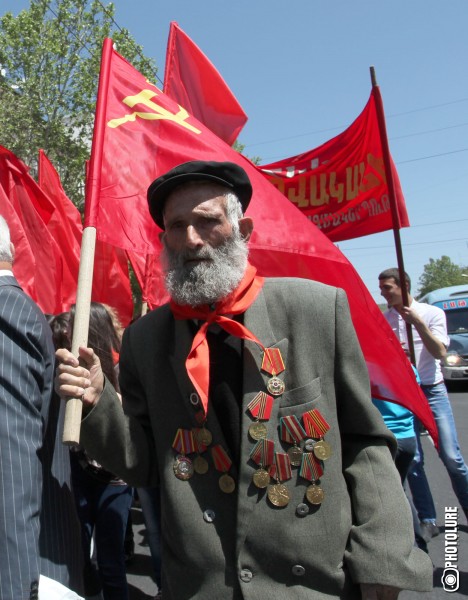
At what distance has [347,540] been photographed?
1.82 metres

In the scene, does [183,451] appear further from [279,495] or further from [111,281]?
[111,281]

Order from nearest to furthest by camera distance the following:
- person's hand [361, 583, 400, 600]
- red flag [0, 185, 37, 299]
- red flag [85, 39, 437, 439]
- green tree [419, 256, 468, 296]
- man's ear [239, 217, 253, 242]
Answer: person's hand [361, 583, 400, 600], man's ear [239, 217, 253, 242], red flag [85, 39, 437, 439], red flag [0, 185, 37, 299], green tree [419, 256, 468, 296]

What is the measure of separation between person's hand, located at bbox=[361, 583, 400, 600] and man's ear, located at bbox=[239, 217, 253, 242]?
106cm

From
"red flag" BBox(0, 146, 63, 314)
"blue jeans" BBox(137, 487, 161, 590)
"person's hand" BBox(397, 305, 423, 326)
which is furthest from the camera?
"red flag" BBox(0, 146, 63, 314)

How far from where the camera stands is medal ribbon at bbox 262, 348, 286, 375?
1.88m

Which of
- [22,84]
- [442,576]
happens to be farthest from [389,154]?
[22,84]

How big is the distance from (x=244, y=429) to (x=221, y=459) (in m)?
0.11

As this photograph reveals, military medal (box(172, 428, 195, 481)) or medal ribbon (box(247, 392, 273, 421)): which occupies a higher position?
medal ribbon (box(247, 392, 273, 421))

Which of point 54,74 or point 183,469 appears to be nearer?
point 183,469

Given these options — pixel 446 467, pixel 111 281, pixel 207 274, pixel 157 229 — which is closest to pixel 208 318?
pixel 207 274

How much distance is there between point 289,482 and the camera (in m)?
1.83

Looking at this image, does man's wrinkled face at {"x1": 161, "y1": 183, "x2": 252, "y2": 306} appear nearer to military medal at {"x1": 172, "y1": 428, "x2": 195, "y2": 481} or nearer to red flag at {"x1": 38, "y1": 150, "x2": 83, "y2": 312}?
military medal at {"x1": 172, "y1": 428, "x2": 195, "y2": 481}


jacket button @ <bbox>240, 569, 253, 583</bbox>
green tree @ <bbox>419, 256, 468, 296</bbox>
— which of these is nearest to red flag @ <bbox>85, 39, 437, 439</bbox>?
jacket button @ <bbox>240, 569, 253, 583</bbox>

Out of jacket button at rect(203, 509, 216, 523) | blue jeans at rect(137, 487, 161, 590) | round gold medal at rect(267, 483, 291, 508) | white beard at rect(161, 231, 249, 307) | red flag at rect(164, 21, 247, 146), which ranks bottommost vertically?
blue jeans at rect(137, 487, 161, 590)
